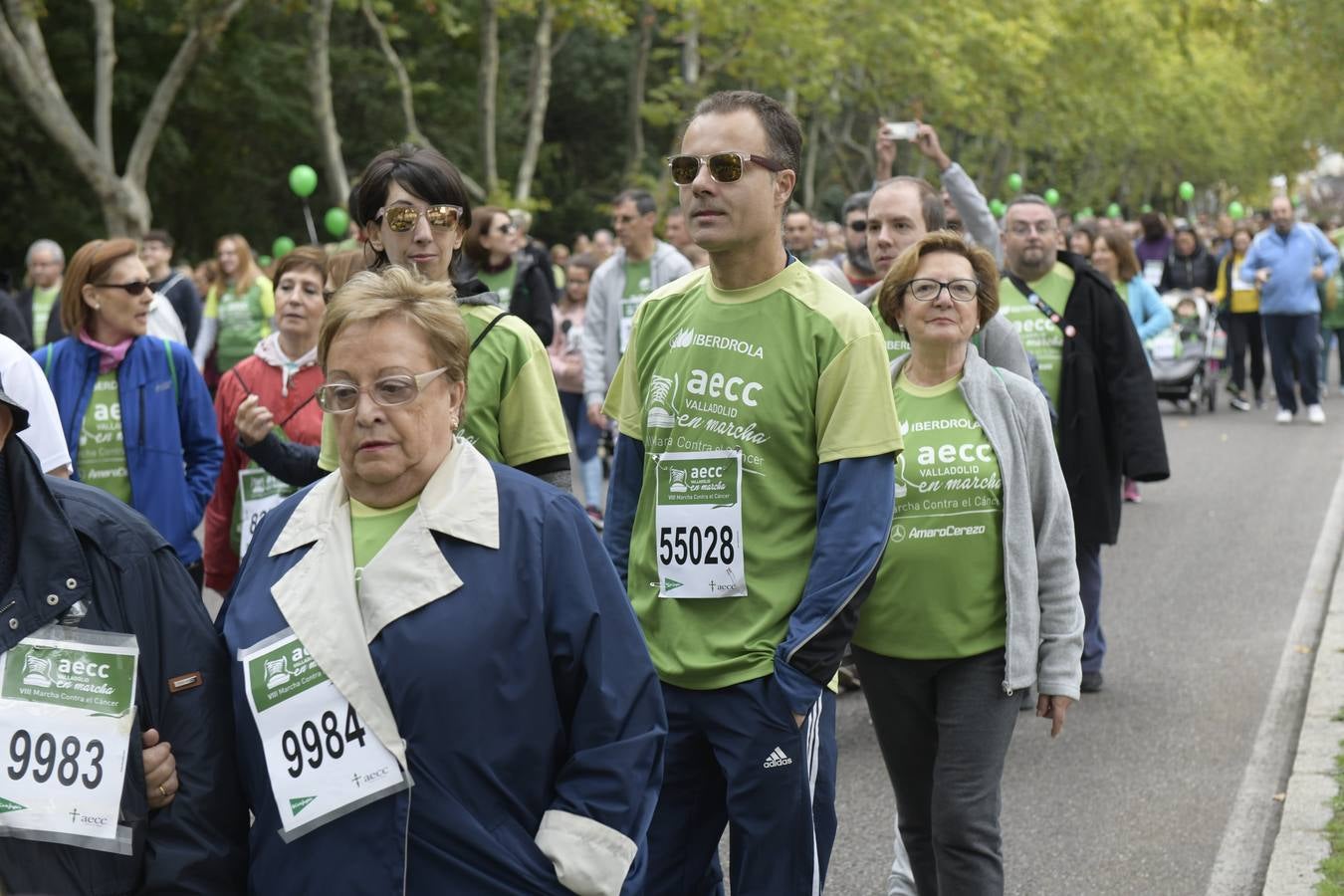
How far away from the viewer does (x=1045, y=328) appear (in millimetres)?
7871

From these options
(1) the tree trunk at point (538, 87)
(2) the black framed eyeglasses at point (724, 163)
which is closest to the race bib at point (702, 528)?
(2) the black framed eyeglasses at point (724, 163)

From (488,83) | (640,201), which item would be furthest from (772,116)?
(488,83)

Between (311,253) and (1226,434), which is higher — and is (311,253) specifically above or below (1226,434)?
above

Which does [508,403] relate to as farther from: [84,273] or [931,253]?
[84,273]

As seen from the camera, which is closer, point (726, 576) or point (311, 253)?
point (726, 576)

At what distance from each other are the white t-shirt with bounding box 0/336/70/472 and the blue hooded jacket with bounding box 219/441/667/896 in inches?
89.7

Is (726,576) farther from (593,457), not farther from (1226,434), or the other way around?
Result: (1226,434)

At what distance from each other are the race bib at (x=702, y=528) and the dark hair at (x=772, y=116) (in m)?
0.62

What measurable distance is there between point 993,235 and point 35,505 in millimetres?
5212

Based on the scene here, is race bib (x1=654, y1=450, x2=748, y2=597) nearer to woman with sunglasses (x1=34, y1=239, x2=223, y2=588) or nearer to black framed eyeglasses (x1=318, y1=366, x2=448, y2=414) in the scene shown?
black framed eyeglasses (x1=318, y1=366, x2=448, y2=414)

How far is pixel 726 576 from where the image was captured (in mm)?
3898

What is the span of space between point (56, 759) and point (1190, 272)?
20.9 meters

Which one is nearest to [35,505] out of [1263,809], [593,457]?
[1263,809]

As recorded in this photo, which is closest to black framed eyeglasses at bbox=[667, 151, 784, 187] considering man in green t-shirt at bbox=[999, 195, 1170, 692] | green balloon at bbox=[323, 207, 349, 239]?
man in green t-shirt at bbox=[999, 195, 1170, 692]
